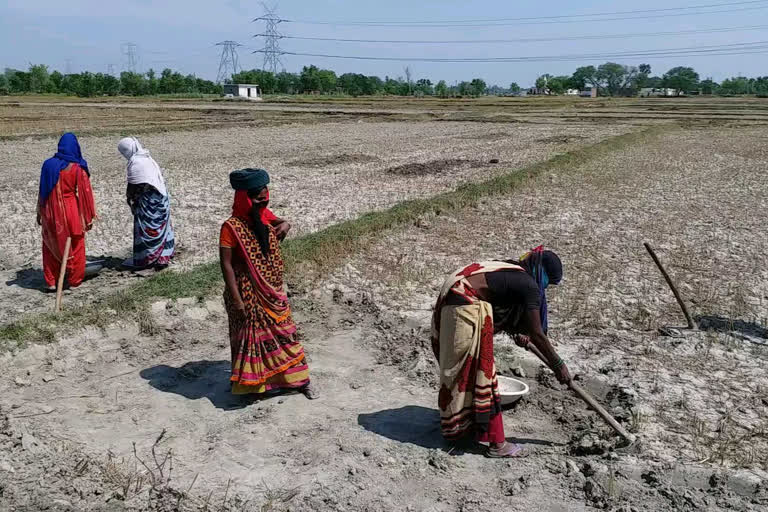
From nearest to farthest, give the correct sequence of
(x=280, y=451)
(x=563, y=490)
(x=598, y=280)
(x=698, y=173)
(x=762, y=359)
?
(x=563, y=490)
(x=280, y=451)
(x=762, y=359)
(x=598, y=280)
(x=698, y=173)

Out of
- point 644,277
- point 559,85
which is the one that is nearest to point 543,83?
point 559,85

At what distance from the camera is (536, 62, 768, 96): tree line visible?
384ft

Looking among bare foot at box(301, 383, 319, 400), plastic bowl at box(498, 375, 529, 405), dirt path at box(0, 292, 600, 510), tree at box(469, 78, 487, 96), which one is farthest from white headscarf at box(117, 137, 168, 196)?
tree at box(469, 78, 487, 96)

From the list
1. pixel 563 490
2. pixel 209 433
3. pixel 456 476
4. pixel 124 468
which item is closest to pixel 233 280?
pixel 209 433

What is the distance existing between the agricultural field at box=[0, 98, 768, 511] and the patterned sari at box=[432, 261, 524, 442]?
248 mm

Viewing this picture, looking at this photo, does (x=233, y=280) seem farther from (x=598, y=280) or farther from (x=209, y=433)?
(x=598, y=280)

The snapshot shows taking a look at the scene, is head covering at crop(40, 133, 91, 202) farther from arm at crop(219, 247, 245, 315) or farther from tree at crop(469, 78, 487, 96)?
tree at crop(469, 78, 487, 96)

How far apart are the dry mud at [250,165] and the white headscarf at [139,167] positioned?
1.08 meters

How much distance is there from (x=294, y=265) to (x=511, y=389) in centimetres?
362

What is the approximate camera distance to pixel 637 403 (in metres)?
4.86

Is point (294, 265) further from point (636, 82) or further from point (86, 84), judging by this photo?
point (636, 82)

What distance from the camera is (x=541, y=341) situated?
153 inches

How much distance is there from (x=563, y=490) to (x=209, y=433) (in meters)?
2.32

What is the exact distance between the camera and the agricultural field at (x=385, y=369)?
395 centimetres
